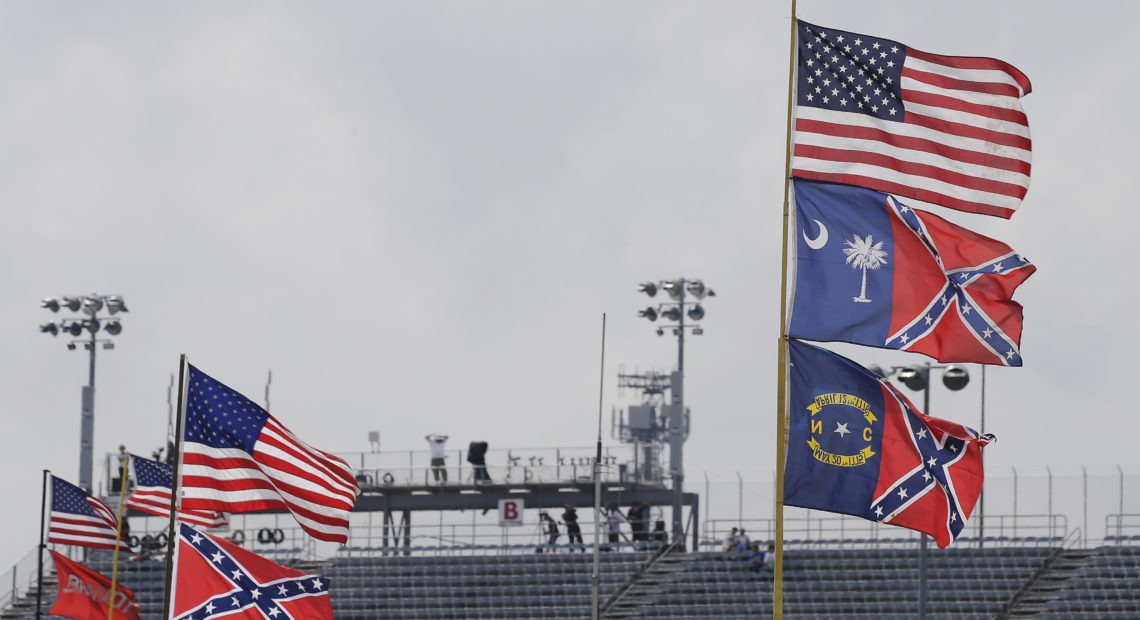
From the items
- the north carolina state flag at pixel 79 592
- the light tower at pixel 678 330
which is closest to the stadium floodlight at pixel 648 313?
the light tower at pixel 678 330

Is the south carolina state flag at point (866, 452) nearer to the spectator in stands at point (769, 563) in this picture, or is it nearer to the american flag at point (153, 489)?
the american flag at point (153, 489)

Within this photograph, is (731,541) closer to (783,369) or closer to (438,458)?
(438,458)

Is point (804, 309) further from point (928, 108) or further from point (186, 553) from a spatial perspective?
point (186, 553)

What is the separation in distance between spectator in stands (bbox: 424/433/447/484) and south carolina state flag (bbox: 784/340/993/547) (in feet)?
118

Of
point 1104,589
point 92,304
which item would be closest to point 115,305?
point 92,304

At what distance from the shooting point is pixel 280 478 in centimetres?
2164

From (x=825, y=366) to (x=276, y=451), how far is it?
236 inches

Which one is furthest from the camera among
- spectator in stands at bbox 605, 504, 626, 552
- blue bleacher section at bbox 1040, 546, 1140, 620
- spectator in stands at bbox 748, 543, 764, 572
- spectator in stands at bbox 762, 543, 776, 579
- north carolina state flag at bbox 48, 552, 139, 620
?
spectator in stands at bbox 605, 504, 626, 552

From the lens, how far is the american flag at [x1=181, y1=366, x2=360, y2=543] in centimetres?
2156

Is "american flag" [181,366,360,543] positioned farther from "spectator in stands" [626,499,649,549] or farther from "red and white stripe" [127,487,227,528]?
"spectator in stands" [626,499,649,549]

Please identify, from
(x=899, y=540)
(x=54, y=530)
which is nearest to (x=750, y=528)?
(x=899, y=540)

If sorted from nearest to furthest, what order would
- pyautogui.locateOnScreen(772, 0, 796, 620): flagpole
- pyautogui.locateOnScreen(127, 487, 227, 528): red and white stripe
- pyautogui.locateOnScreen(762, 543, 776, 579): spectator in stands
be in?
pyautogui.locateOnScreen(772, 0, 796, 620): flagpole → pyautogui.locateOnScreen(127, 487, 227, 528): red and white stripe → pyautogui.locateOnScreen(762, 543, 776, 579): spectator in stands

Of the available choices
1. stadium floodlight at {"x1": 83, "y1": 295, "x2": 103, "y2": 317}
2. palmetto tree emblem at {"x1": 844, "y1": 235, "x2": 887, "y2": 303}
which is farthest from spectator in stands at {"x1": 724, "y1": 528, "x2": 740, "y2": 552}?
palmetto tree emblem at {"x1": 844, "y1": 235, "x2": 887, "y2": 303}

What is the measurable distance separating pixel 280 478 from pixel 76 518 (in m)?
14.1
